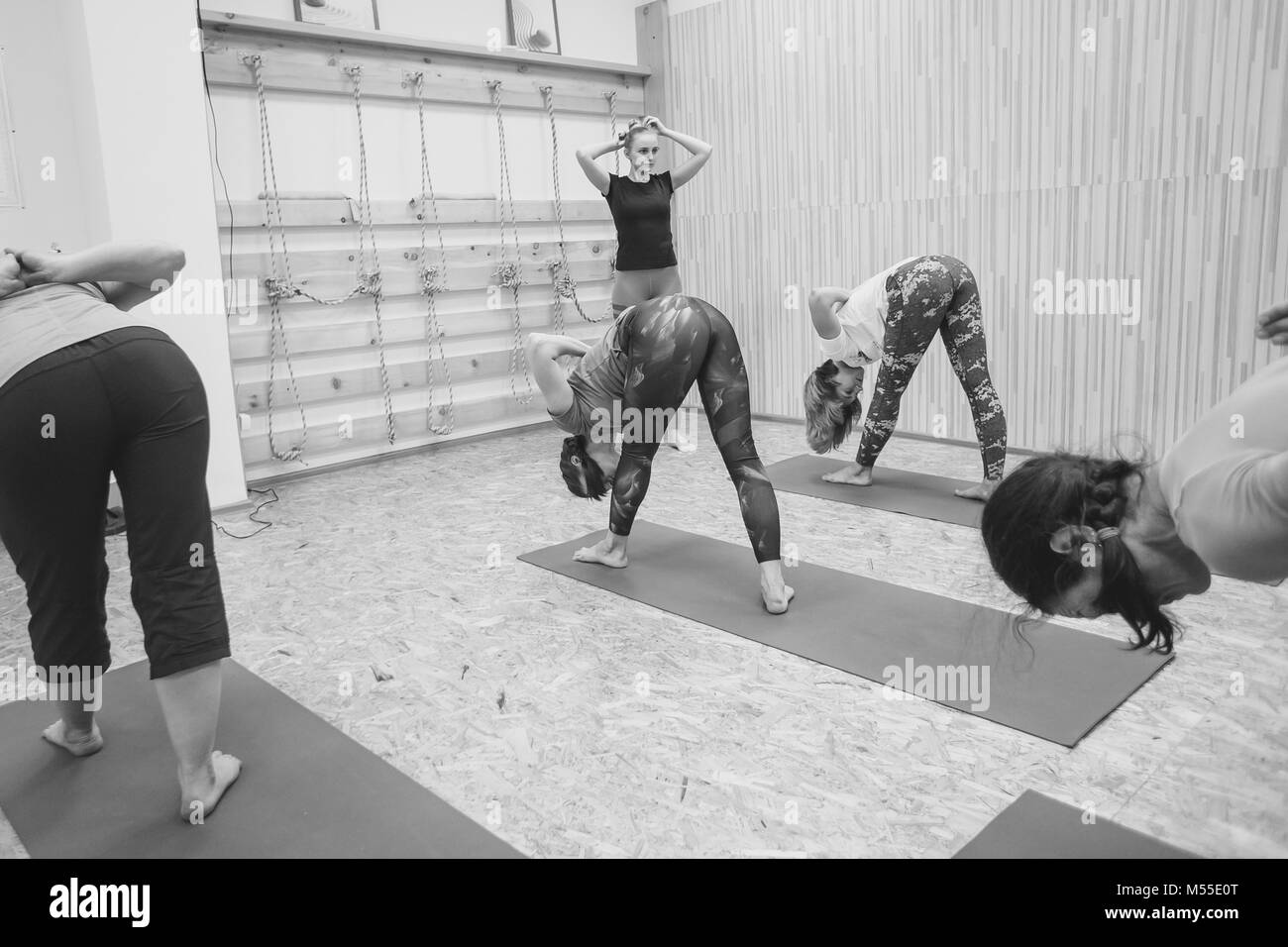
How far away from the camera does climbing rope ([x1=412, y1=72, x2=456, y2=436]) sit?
5211 millimetres

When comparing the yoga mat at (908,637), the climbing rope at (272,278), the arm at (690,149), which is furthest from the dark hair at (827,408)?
the climbing rope at (272,278)

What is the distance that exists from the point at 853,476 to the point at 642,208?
6.01 feet

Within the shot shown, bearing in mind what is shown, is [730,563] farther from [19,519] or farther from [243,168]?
[243,168]

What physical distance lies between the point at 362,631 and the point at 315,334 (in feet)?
8.43

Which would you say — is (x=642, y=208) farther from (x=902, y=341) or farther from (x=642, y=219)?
(x=902, y=341)

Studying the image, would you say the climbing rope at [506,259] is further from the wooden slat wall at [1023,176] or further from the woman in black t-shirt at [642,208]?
the wooden slat wall at [1023,176]

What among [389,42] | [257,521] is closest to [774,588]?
[257,521]

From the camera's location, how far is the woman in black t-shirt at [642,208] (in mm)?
4785

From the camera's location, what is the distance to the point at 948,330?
12.9 feet

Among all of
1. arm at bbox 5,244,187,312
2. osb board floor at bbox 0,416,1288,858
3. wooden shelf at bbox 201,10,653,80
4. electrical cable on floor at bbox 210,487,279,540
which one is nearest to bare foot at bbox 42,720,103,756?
osb board floor at bbox 0,416,1288,858

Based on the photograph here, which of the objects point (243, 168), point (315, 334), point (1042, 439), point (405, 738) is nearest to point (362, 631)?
point (405, 738)

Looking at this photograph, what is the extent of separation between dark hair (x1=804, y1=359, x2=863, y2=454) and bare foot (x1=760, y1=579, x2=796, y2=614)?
1370mm

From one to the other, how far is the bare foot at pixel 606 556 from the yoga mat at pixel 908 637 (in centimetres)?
3

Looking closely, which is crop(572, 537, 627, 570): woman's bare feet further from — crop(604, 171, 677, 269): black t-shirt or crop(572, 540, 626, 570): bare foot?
crop(604, 171, 677, 269): black t-shirt
